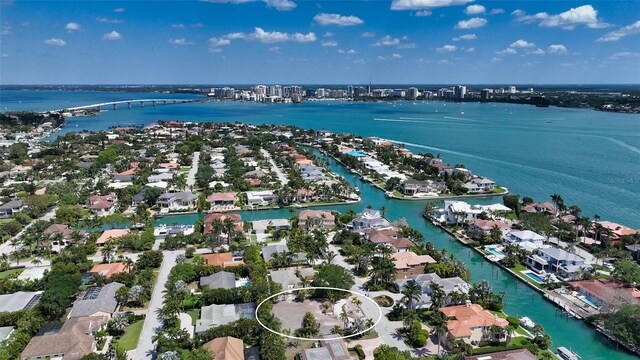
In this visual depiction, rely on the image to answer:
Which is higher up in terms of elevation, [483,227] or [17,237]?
[483,227]

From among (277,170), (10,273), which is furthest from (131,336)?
(277,170)

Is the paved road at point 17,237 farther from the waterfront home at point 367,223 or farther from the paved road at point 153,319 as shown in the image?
the waterfront home at point 367,223

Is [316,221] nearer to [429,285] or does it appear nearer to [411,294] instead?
[429,285]

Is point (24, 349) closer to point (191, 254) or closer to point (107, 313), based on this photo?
point (107, 313)

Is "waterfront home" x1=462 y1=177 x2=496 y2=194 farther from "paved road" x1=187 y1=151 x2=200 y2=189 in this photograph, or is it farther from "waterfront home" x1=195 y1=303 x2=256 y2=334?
"waterfront home" x1=195 y1=303 x2=256 y2=334

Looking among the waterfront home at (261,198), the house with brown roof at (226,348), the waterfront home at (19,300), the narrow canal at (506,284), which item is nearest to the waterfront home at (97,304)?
the waterfront home at (19,300)

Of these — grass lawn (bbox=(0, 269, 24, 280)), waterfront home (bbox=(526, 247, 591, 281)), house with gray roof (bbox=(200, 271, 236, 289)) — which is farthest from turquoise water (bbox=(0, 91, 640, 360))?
house with gray roof (bbox=(200, 271, 236, 289))
